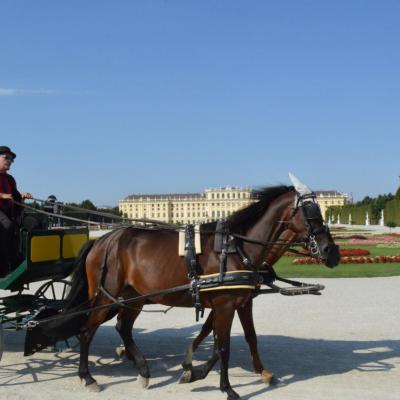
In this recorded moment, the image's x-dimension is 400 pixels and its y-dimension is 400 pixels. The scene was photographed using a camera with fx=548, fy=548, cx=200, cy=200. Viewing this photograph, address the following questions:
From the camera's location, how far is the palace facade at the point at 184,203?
147500 millimetres

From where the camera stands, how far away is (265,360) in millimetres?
6020

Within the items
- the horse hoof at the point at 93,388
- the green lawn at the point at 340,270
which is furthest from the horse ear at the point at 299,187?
the green lawn at the point at 340,270

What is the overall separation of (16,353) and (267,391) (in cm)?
326

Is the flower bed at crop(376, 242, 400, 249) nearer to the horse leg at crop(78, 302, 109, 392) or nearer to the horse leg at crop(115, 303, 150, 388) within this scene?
the horse leg at crop(115, 303, 150, 388)

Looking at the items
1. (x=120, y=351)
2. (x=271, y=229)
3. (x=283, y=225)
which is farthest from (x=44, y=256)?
(x=283, y=225)

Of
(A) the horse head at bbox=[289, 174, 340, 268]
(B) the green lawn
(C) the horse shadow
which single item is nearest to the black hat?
(C) the horse shadow

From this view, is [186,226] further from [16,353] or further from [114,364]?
[16,353]

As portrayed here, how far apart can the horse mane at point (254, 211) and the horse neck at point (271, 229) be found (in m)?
0.06

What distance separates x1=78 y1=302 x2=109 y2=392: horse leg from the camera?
5211 millimetres

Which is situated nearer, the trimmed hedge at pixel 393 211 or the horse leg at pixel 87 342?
the horse leg at pixel 87 342

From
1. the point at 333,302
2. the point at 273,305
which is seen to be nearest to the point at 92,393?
the point at 273,305

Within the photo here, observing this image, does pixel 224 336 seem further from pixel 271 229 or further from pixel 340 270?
pixel 340 270

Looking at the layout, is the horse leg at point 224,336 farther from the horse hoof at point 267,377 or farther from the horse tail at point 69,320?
the horse tail at point 69,320

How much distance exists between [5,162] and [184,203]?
151 metres
